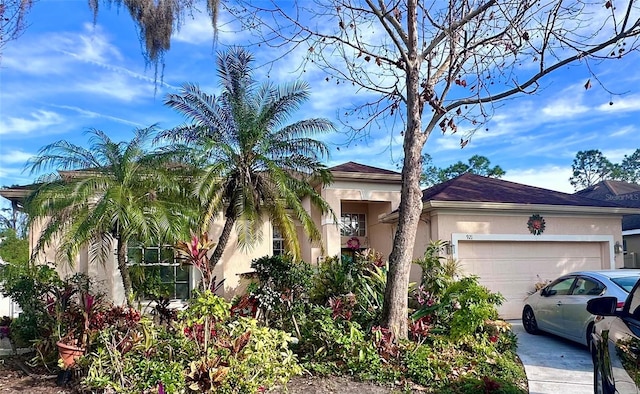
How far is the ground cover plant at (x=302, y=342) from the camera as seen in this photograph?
20.3ft

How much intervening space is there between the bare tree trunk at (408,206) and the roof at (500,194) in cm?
479

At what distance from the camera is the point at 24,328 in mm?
8867

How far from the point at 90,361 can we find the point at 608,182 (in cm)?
3065

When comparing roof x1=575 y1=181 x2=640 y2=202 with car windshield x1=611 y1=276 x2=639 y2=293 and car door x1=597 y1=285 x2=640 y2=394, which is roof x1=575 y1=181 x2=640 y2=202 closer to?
car windshield x1=611 y1=276 x2=639 y2=293

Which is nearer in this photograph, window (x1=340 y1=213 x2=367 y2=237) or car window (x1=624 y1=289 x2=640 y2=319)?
car window (x1=624 y1=289 x2=640 y2=319)

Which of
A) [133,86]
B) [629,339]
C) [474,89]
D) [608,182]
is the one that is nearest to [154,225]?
[133,86]

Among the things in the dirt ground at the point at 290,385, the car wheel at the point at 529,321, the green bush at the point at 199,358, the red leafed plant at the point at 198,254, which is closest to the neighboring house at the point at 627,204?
the car wheel at the point at 529,321

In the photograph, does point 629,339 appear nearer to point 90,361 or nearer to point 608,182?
point 90,361

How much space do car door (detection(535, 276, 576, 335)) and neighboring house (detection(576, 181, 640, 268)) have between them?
34.9 feet

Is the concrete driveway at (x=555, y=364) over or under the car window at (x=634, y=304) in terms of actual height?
under

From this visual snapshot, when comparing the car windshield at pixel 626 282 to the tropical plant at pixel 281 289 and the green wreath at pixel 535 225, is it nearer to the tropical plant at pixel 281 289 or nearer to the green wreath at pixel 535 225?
the green wreath at pixel 535 225

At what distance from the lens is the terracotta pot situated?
718cm

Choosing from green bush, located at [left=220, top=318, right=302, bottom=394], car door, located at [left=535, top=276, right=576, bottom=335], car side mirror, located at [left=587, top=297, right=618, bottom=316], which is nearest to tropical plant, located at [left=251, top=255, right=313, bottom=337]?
green bush, located at [left=220, top=318, right=302, bottom=394]

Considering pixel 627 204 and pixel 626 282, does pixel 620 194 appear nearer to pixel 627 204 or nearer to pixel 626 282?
pixel 627 204
